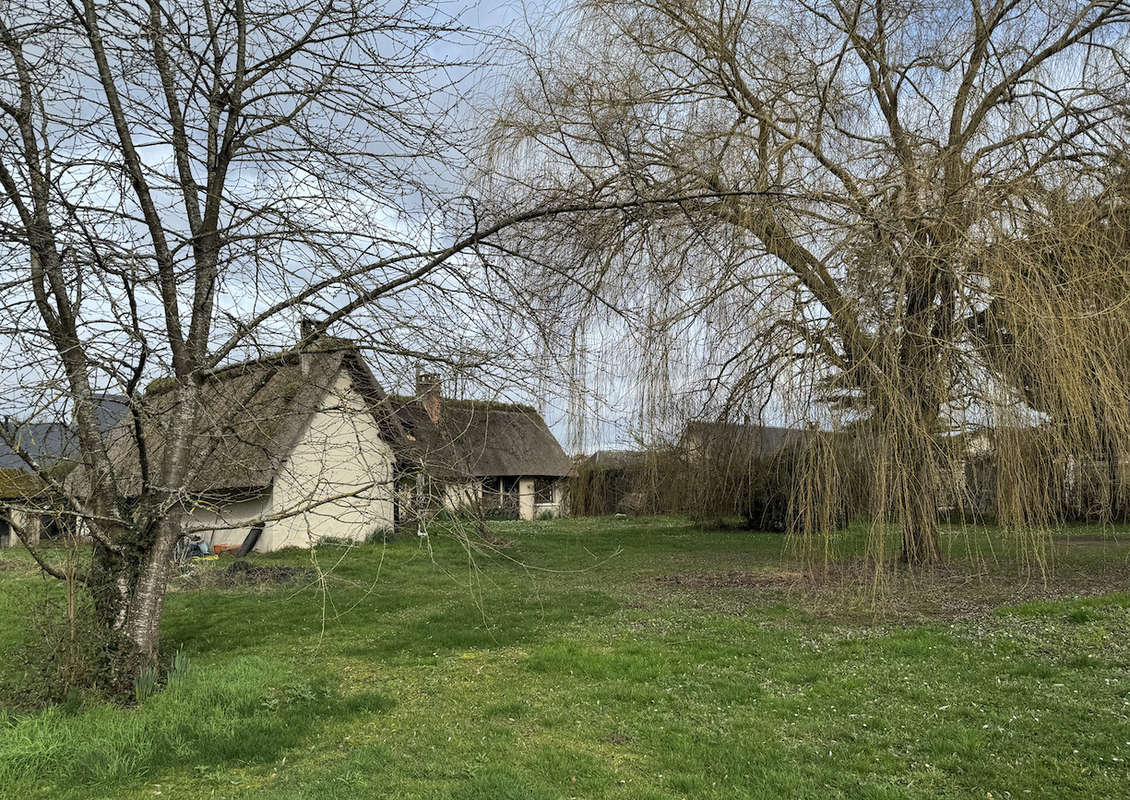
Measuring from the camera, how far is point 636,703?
5199 mm

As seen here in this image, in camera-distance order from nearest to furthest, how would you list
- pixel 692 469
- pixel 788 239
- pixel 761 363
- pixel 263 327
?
pixel 263 327 < pixel 788 239 < pixel 761 363 < pixel 692 469

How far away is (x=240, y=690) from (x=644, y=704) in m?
2.88

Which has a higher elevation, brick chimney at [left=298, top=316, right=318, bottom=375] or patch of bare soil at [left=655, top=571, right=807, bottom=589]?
brick chimney at [left=298, top=316, right=318, bottom=375]

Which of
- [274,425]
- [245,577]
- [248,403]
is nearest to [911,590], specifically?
[274,425]

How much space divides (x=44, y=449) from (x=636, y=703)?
416 cm

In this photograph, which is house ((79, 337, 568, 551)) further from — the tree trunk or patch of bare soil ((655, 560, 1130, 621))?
patch of bare soil ((655, 560, 1130, 621))

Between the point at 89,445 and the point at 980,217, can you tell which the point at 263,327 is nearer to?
the point at 89,445

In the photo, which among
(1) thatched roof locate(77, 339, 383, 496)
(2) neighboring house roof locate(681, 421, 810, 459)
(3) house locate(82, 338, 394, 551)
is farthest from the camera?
(2) neighboring house roof locate(681, 421, 810, 459)

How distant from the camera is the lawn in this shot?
3.88 m

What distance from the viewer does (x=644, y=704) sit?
519cm

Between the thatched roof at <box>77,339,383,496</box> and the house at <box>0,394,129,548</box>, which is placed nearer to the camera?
the house at <box>0,394,129,548</box>

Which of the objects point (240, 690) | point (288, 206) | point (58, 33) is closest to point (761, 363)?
point (288, 206)

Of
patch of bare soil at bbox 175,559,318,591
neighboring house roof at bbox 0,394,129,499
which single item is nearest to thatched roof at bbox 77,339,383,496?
neighboring house roof at bbox 0,394,129,499

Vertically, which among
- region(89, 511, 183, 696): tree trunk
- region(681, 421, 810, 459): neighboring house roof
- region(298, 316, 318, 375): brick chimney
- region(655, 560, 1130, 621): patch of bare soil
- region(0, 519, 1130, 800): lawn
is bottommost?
region(0, 519, 1130, 800): lawn
